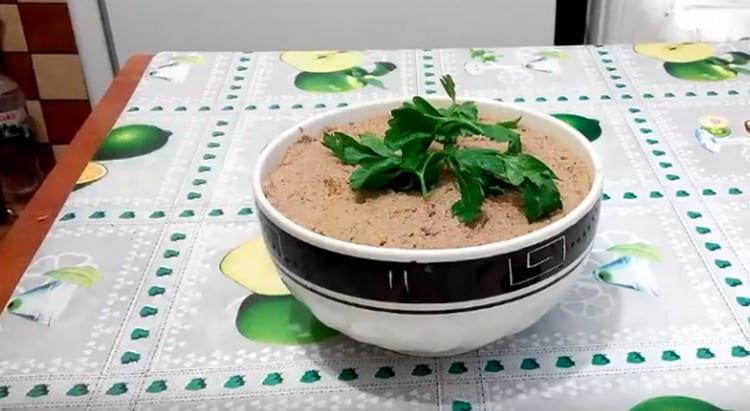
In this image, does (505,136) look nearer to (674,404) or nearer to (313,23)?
(674,404)

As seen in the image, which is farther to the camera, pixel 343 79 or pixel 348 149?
pixel 343 79

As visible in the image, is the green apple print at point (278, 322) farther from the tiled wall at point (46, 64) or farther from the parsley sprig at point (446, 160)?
the tiled wall at point (46, 64)

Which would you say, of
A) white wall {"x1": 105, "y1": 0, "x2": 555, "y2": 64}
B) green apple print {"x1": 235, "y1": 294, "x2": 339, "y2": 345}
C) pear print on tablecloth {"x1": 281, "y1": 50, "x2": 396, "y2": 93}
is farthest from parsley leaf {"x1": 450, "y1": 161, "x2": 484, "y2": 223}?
white wall {"x1": 105, "y1": 0, "x2": 555, "y2": 64}

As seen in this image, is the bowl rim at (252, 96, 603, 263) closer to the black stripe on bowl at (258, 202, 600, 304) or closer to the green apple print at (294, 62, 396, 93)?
the black stripe on bowl at (258, 202, 600, 304)

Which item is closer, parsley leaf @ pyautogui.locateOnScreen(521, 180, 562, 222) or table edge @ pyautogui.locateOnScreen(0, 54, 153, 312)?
parsley leaf @ pyautogui.locateOnScreen(521, 180, 562, 222)

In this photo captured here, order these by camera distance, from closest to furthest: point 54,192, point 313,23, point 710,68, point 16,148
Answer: point 54,192 < point 710,68 < point 313,23 < point 16,148

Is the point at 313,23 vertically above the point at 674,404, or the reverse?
the point at 674,404

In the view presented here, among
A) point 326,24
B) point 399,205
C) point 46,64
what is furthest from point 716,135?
point 46,64

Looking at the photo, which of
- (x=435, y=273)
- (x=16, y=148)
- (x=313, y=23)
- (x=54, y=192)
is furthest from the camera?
(x=16, y=148)
